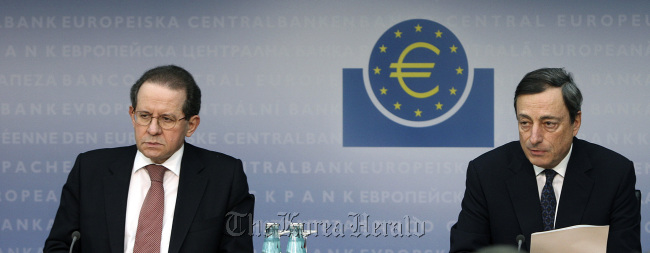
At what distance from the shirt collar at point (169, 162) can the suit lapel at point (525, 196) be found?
4.18 feet

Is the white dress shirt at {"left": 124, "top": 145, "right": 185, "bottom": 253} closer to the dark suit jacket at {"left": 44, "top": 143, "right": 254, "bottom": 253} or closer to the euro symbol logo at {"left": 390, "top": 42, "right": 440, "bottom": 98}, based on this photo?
the dark suit jacket at {"left": 44, "top": 143, "right": 254, "bottom": 253}

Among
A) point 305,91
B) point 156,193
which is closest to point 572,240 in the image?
point 156,193

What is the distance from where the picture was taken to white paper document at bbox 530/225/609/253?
7.55 ft

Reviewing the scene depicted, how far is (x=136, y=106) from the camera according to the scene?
8.38ft

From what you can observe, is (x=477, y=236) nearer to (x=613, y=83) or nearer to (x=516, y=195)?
(x=516, y=195)

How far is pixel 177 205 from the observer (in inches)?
103

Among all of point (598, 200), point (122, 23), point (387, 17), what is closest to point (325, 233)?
point (387, 17)

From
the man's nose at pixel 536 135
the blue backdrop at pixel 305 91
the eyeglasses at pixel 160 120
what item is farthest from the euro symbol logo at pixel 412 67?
the eyeglasses at pixel 160 120

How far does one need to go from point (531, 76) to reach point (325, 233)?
7.16 ft

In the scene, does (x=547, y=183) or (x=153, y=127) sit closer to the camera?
(x=153, y=127)

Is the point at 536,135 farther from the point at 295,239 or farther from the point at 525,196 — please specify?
the point at 295,239

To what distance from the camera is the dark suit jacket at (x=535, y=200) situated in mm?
2623

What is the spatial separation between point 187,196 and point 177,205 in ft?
0.17

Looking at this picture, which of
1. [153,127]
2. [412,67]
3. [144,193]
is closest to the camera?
[153,127]
